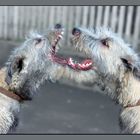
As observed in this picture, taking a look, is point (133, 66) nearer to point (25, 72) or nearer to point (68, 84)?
point (25, 72)

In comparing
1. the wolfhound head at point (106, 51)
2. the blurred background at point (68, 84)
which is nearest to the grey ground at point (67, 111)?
the blurred background at point (68, 84)

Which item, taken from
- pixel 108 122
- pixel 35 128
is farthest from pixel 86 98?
pixel 35 128

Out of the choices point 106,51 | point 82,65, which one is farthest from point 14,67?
point 106,51

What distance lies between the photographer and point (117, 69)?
5379mm

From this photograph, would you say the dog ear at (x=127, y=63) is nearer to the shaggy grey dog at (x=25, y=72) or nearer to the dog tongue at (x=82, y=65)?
the dog tongue at (x=82, y=65)

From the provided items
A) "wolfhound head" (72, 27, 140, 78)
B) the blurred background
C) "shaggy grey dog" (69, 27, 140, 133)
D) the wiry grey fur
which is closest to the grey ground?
the blurred background

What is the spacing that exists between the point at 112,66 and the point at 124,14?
502cm

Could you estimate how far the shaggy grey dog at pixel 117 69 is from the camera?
17.4ft

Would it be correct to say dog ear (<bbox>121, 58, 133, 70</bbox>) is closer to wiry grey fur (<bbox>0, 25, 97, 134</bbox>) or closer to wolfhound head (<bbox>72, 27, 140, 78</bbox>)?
wolfhound head (<bbox>72, 27, 140, 78</bbox>)

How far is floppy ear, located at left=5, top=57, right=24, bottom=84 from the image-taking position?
5.43 meters

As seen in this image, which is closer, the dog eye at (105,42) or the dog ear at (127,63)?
the dog ear at (127,63)

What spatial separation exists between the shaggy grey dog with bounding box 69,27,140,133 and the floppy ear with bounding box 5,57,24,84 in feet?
1.52

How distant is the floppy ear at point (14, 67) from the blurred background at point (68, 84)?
331 cm

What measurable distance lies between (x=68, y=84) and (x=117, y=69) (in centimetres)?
547
